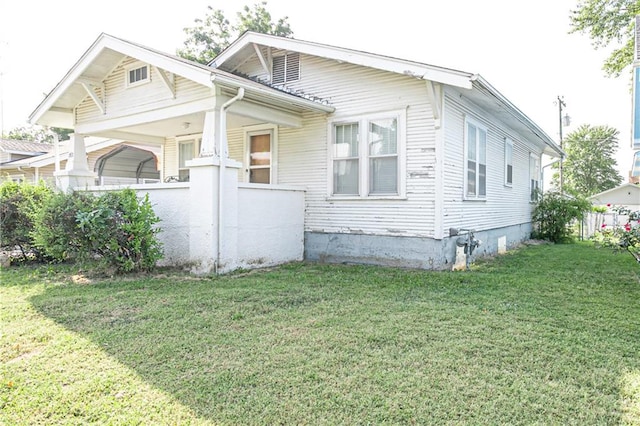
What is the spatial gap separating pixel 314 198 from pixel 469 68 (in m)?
3.60

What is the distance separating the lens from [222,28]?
96.1 feet

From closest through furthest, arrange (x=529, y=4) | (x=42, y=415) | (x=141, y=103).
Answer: (x=42, y=415)
(x=141, y=103)
(x=529, y=4)

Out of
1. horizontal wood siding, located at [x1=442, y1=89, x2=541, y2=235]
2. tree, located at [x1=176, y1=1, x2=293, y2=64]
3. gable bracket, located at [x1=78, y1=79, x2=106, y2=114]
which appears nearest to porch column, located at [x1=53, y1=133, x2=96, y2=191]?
gable bracket, located at [x1=78, y1=79, x2=106, y2=114]

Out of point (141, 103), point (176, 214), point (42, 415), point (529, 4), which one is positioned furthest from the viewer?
point (529, 4)

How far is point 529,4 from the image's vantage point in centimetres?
1139

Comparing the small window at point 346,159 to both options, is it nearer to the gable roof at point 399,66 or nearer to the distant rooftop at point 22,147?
the gable roof at point 399,66

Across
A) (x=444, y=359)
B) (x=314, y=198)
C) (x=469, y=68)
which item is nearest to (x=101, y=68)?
(x=314, y=198)

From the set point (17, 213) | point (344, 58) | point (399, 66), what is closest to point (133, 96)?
point (17, 213)

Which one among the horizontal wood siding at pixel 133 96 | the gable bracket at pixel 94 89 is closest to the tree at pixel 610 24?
the horizontal wood siding at pixel 133 96

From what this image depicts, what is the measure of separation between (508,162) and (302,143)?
606cm

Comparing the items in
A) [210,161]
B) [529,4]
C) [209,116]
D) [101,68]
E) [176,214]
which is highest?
[529,4]

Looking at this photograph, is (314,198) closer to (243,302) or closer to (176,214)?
(176,214)

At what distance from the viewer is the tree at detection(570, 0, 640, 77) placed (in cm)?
1345

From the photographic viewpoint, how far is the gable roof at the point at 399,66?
653 cm
